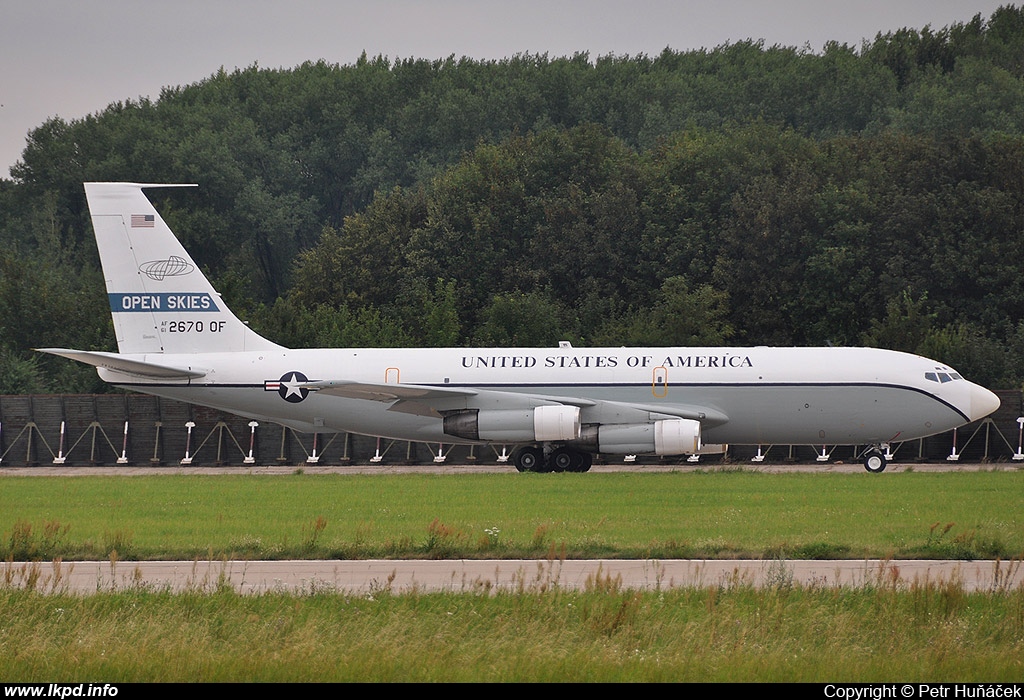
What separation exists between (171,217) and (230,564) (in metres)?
73.6

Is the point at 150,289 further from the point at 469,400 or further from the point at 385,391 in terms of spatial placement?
the point at 469,400

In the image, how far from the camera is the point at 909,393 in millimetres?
35469

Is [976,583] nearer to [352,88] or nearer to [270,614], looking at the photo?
[270,614]

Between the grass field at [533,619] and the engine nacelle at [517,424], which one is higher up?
the engine nacelle at [517,424]

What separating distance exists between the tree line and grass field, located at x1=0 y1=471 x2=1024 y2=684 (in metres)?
→ 29.2

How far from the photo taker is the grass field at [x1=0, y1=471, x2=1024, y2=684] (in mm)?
12305

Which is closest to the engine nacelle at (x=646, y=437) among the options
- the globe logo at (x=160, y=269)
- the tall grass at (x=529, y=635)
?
the globe logo at (x=160, y=269)

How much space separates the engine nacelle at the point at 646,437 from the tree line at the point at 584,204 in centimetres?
1489

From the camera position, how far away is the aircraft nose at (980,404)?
35719mm

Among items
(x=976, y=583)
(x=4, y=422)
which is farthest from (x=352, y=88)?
(x=976, y=583)

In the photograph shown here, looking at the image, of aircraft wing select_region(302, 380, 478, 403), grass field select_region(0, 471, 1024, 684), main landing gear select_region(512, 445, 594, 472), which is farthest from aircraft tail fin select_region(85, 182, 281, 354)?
grass field select_region(0, 471, 1024, 684)

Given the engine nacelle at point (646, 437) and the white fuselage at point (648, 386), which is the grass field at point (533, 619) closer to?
the engine nacelle at point (646, 437)

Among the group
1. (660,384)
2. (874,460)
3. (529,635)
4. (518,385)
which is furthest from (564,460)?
(529,635)

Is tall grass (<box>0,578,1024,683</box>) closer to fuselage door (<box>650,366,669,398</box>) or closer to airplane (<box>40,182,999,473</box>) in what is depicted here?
airplane (<box>40,182,999,473</box>)
